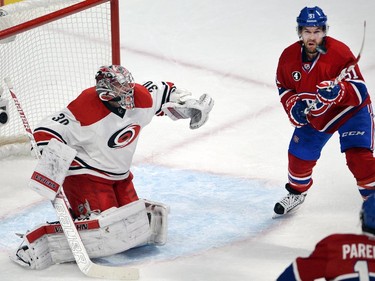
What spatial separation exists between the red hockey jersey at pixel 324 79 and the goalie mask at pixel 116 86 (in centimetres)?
64

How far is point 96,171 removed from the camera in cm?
461

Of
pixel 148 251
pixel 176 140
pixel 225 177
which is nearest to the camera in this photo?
pixel 148 251

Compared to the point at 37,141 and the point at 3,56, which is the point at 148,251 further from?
the point at 3,56

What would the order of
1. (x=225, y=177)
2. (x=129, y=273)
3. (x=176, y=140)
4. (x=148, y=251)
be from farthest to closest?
(x=176, y=140)
(x=225, y=177)
(x=148, y=251)
(x=129, y=273)

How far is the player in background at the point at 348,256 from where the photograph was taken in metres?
2.99

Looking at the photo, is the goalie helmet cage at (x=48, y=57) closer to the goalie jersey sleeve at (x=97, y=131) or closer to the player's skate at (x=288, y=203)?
the goalie jersey sleeve at (x=97, y=131)

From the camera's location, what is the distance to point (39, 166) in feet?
14.5

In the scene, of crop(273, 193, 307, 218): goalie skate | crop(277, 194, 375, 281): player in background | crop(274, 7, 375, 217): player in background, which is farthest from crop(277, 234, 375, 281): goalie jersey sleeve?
crop(273, 193, 307, 218): goalie skate

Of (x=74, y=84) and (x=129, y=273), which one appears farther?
(x=74, y=84)

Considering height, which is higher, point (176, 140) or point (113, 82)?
point (113, 82)

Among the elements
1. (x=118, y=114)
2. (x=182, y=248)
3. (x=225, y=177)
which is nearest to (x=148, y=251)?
(x=182, y=248)

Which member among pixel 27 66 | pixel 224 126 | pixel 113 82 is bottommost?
pixel 224 126

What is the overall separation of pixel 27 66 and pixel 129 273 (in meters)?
1.96

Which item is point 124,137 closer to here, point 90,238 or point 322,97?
point 90,238
